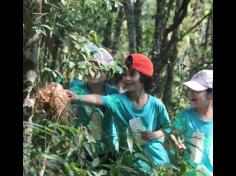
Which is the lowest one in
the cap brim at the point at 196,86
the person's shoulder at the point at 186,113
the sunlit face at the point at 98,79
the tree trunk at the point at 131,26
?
the person's shoulder at the point at 186,113

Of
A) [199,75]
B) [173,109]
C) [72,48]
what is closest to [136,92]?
[199,75]

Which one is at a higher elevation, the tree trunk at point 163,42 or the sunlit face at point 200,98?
the tree trunk at point 163,42

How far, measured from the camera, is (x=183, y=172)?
2977 millimetres

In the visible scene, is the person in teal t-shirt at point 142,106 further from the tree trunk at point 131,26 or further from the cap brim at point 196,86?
the tree trunk at point 131,26

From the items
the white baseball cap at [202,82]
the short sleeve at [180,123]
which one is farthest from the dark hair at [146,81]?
the short sleeve at [180,123]

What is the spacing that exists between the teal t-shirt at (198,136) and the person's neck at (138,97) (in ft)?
0.89

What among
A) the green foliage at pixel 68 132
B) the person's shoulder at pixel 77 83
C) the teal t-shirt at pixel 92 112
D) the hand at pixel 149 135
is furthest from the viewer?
the person's shoulder at pixel 77 83

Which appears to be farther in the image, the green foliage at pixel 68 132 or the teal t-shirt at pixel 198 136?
the teal t-shirt at pixel 198 136

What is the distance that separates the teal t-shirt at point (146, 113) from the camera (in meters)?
3.39

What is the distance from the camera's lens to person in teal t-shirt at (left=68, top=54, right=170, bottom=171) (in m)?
3.35

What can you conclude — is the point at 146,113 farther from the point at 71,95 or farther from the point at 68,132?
the point at 68,132

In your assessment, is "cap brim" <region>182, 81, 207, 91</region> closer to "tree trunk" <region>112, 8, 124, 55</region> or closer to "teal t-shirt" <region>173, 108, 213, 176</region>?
"teal t-shirt" <region>173, 108, 213, 176</region>

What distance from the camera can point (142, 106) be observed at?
3.52m
